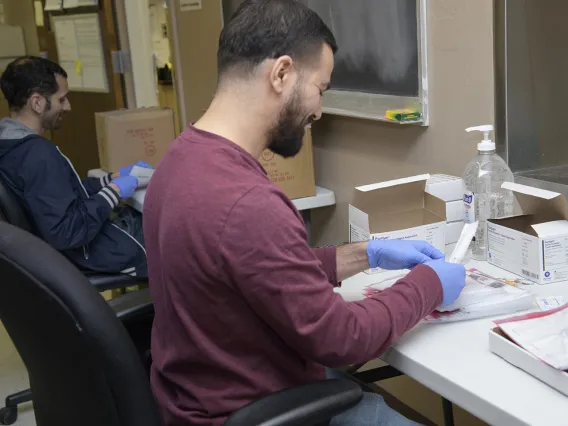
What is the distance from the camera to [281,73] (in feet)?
3.51

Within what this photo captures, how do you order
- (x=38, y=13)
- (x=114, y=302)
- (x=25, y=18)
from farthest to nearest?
1. (x=25, y=18)
2. (x=38, y=13)
3. (x=114, y=302)

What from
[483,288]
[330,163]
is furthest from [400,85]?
[483,288]

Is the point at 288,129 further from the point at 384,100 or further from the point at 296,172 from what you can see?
the point at 296,172

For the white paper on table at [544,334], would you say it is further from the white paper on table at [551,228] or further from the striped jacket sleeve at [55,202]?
the striped jacket sleeve at [55,202]

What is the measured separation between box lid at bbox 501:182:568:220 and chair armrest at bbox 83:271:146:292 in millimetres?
1248

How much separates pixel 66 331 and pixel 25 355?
0.21m

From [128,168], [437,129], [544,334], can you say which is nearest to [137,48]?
[128,168]

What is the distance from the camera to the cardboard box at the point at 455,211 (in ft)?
5.10

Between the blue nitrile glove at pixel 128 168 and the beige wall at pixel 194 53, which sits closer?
the blue nitrile glove at pixel 128 168

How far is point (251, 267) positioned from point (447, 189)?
807mm

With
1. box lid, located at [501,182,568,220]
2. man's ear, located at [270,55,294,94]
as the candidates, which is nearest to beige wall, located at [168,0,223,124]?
box lid, located at [501,182,568,220]

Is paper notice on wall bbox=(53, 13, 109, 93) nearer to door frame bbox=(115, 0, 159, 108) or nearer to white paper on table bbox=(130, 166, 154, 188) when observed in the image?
door frame bbox=(115, 0, 159, 108)

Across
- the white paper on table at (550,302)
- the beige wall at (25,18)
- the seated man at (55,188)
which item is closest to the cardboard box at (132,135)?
the seated man at (55,188)

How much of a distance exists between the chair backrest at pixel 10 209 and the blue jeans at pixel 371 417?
47.8 inches
